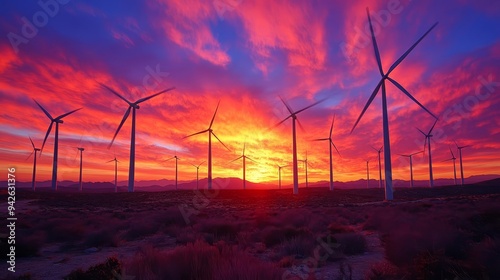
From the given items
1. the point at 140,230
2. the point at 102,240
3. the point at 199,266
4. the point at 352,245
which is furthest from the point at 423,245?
the point at 140,230

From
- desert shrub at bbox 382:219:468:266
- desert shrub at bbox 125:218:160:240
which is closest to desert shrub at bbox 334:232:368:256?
desert shrub at bbox 382:219:468:266

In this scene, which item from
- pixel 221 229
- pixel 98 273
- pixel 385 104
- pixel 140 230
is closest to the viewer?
pixel 98 273

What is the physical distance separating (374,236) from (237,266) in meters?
13.0

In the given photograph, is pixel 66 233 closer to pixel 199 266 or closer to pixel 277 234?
pixel 277 234

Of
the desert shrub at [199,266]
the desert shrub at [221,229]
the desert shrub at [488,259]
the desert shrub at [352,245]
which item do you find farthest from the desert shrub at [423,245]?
the desert shrub at [221,229]

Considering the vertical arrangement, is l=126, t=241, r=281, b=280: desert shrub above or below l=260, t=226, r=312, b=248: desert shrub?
above

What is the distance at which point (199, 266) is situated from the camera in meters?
7.41

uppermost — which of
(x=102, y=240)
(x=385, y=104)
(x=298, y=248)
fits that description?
(x=385, y=104)

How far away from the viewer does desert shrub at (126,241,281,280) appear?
6.36 meters

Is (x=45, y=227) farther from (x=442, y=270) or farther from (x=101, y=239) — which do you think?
(x=442, y=270)

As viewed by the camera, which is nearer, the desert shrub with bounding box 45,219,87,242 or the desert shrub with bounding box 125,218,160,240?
the desert shrub with bounding box 45,219,87,242

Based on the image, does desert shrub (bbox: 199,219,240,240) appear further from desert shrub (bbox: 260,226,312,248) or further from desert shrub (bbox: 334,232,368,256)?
desert shrub (bbox: 334,232,368,256)

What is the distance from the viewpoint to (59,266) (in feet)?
39.6

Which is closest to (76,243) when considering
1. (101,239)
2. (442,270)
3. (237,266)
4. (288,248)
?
(101,239)
